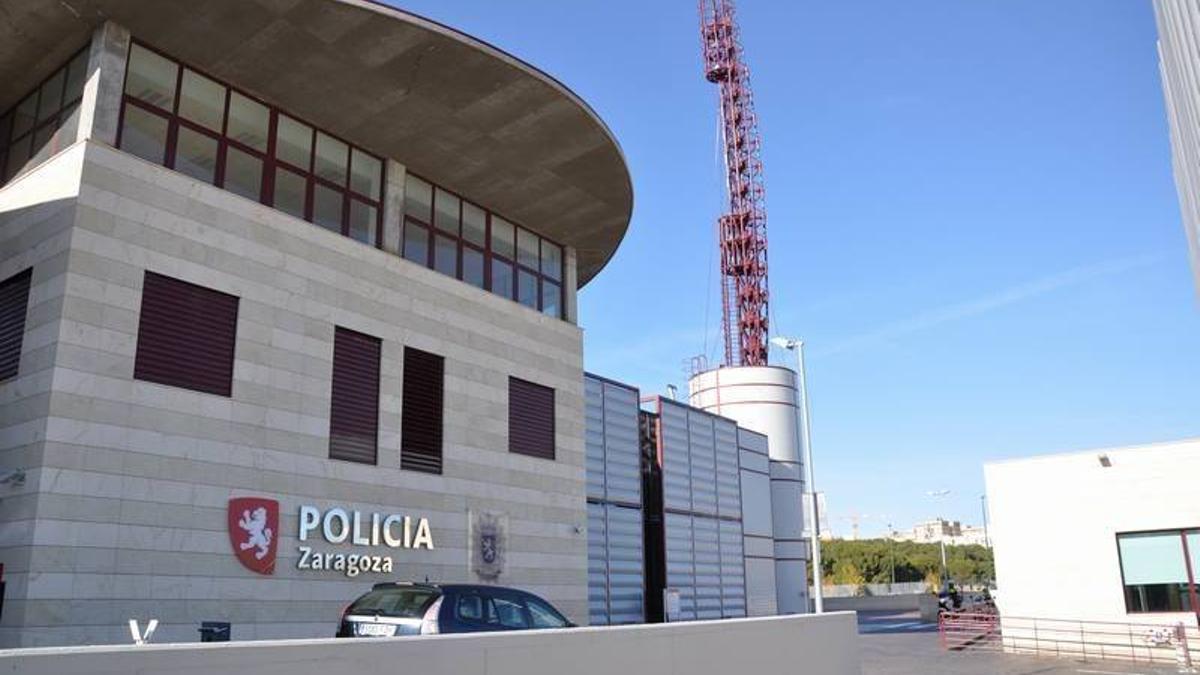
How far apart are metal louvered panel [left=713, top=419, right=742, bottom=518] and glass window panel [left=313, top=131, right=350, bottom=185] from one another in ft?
62.4

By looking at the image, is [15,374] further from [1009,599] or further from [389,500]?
[1009,599]

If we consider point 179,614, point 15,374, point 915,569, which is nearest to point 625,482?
point 179,614

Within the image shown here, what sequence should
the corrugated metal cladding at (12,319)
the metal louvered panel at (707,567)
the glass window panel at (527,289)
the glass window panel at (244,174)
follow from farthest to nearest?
the metal louvered panel at (707,567), the glass window panel at (527,289), the glass window panel at (244,174), the corrugated metal cladding at (12,319)

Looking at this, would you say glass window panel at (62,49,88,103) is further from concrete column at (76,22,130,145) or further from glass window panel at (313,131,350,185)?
glass window panel at (313,131,350,185)

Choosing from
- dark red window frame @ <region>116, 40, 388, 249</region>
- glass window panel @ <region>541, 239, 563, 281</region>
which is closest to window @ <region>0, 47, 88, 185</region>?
dark red window frame @ <region>116, 40, 388, 249</region>

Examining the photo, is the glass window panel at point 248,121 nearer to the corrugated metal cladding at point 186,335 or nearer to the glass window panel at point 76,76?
the glass window panel at point 76,76

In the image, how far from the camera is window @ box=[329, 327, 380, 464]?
1850 cm

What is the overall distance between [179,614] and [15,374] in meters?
4.74

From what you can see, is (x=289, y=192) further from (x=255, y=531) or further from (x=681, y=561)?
(x=681, y=561)

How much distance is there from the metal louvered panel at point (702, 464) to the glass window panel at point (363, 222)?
1596 centimetres

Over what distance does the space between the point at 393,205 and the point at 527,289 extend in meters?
4.98

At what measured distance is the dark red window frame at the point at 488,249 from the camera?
71.5ft

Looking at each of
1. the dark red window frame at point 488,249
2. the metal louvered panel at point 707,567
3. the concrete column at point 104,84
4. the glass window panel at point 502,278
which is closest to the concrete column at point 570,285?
the dark red window frame at point 488,249

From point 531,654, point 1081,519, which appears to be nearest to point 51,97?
point 531,654
